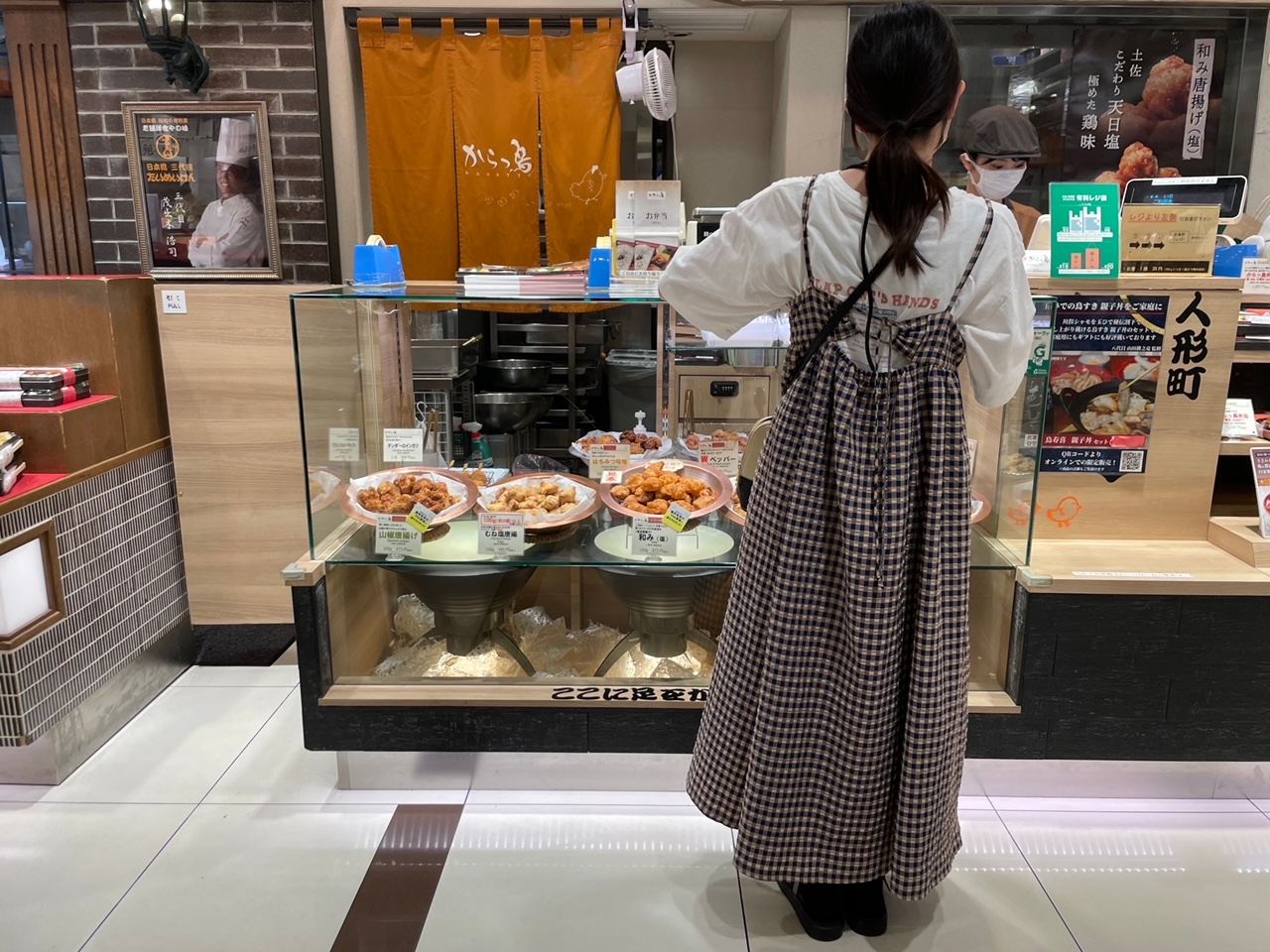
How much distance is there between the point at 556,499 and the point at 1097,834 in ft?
5.50

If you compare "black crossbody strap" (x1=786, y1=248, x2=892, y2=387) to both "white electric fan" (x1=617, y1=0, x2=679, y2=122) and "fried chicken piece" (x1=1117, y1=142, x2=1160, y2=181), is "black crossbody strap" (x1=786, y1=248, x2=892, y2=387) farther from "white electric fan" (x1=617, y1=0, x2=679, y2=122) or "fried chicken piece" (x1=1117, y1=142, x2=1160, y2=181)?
"fried chicken piece" (x1=1117, y1=142, x2=1160, y2=181)

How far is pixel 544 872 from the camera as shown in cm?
209

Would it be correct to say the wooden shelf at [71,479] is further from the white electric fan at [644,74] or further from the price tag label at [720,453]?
the white electric fan at [644,74]

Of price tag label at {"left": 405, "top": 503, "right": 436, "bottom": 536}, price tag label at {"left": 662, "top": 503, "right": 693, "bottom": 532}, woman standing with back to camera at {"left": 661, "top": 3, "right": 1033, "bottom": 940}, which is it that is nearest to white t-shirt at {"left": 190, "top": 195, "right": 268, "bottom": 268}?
price tag label at {"left": 405, "top": 503, "right": 436, "bottom": 536}

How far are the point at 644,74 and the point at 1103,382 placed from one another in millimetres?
2574

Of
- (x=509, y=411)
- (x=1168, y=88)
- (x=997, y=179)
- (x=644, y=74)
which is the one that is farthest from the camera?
(x=1168, y=88)

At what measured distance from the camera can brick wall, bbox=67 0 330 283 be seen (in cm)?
390

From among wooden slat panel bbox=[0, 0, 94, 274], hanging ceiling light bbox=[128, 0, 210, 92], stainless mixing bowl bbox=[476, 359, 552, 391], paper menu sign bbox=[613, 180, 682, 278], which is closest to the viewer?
paper menu sign bbox=[613, 180, 682, 278]

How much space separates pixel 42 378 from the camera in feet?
8.74

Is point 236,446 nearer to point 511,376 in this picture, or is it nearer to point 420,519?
point 511,376

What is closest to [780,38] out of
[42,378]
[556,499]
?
[556,499]

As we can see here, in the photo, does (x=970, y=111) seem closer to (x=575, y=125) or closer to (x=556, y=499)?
(x=575, y=125)

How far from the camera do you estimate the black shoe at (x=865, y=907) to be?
6.20 ft

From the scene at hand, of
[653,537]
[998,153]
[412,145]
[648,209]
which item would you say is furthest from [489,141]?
[653,537]
